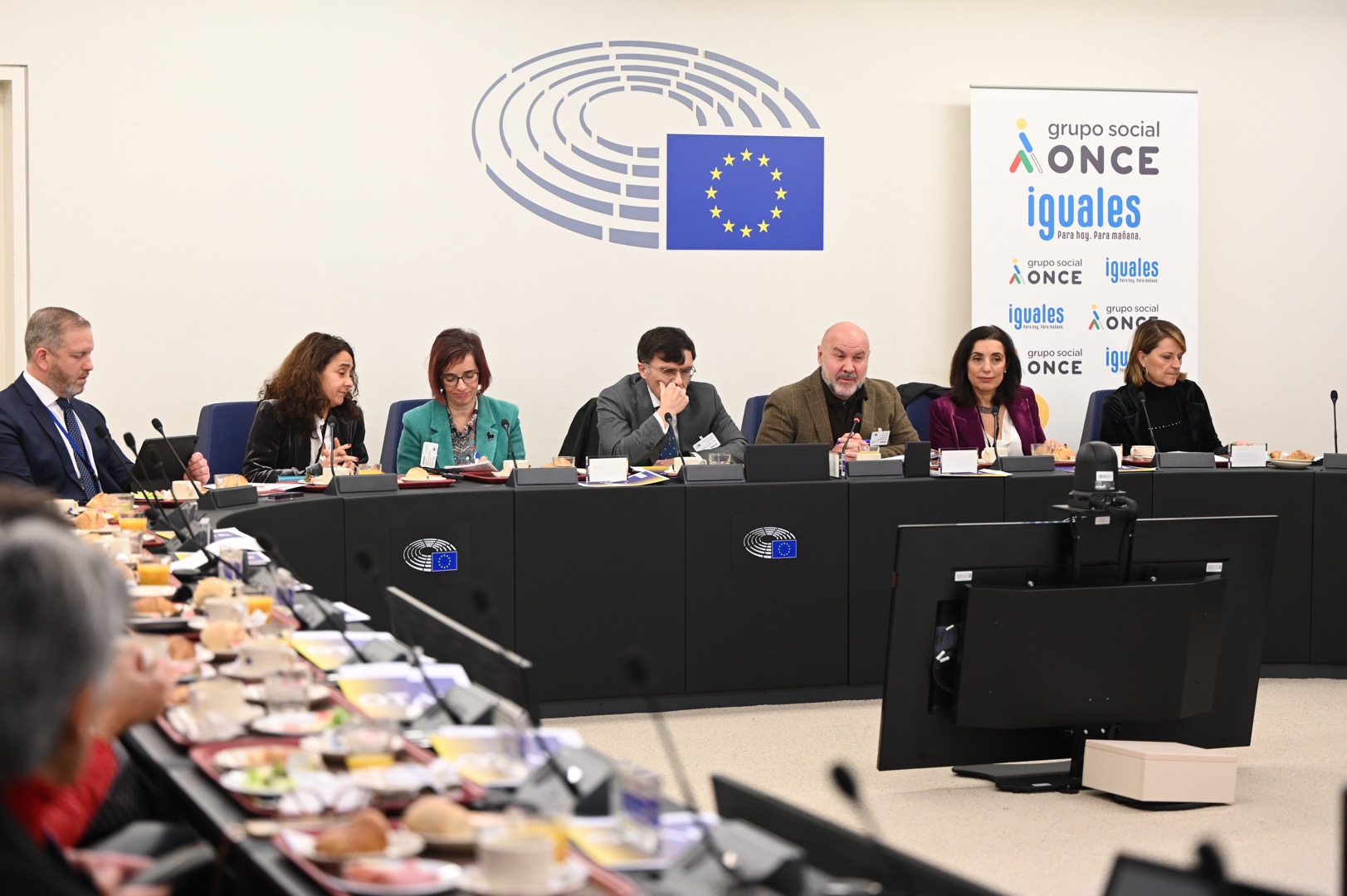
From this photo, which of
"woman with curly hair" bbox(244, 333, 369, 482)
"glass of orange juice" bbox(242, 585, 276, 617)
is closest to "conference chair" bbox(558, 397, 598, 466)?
"woman with curly hair" bbox(244, 333, 369, 482)

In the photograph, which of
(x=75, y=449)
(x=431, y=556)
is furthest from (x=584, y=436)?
(x=75, y=449)

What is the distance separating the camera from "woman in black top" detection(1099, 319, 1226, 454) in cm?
553

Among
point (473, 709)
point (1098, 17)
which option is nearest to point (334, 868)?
point (473, 709)

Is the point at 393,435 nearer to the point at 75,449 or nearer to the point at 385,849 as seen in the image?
the point at 75,449

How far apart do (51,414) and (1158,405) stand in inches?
160

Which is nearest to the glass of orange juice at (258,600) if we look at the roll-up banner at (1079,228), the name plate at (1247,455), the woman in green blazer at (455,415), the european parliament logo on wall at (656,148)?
the woman in green blazer at (455,415)

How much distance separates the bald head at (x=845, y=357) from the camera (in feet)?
17.2

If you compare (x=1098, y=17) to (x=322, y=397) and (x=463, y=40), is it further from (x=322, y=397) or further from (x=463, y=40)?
(x=322, y=397)

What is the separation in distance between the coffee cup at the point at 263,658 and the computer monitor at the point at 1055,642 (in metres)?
1.70

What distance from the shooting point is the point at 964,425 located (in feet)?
17.8

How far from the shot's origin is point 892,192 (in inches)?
261

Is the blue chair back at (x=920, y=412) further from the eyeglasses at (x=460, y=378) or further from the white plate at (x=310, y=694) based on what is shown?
the white plate at (x=310, y=694)

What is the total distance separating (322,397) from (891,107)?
3.15 meters

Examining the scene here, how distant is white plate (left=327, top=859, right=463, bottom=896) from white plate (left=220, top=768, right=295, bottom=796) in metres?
0.25
